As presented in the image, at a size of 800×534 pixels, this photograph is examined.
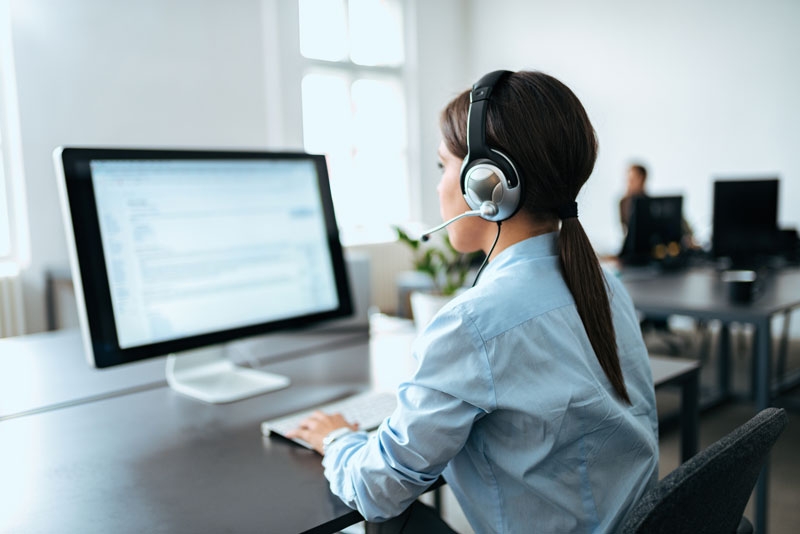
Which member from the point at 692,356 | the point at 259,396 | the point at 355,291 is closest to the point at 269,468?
the point at 259,396

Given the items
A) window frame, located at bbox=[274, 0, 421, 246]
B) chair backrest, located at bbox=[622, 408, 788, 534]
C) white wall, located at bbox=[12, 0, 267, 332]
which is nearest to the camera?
chair backrest, located at bbox=[622, 408, 788, 534]

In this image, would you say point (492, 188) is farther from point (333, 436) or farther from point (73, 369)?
point (73, 369)

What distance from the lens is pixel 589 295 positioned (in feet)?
3.01

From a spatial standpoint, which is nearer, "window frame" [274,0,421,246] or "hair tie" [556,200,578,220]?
"hair tie" [556,200,578,220]

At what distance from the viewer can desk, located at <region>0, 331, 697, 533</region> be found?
832 mm

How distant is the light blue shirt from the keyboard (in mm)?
197

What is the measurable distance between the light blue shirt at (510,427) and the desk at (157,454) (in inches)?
3.9

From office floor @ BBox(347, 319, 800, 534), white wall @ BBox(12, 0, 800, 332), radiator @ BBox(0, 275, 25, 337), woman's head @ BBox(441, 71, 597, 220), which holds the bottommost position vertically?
office floor @ BBox(347, 319, 800, 534)

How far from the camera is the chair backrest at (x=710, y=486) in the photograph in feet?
2.10

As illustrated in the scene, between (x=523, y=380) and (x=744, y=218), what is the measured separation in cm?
274

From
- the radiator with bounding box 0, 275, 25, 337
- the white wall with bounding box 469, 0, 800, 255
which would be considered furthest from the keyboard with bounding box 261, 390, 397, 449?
the white wall with bounding box 469, 0, 800, 255

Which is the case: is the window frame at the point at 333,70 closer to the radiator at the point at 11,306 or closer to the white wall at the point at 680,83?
the white wall at the point at 680,83

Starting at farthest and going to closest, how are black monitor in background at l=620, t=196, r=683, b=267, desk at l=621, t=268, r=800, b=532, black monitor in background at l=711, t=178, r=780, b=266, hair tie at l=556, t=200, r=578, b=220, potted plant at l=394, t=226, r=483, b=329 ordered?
1. black monitor in background at l=620, t=196, r=683, b=267
2. black monitor in background at l=711, t=178, r=780, b=266
3. desk at l=621, t=268, r=800, b=532
4. potted plant at l=394, t=226, r=483, b=329
5. hair tie at l=556, t=200, r=578, b=220

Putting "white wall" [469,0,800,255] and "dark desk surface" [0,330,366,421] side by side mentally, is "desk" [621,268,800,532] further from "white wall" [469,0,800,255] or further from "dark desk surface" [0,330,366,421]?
"white wall" [469,0,800,255]
